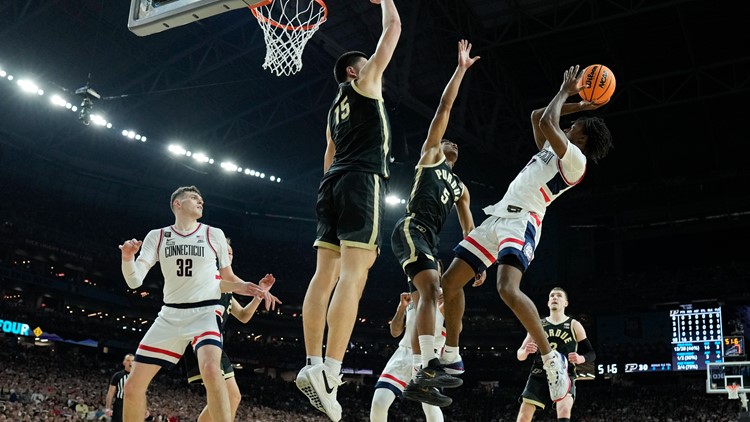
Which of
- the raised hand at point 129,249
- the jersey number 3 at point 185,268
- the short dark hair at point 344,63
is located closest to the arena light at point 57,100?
the jersey number 3 at point 185,268

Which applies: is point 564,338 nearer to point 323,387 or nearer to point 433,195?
point 433,195

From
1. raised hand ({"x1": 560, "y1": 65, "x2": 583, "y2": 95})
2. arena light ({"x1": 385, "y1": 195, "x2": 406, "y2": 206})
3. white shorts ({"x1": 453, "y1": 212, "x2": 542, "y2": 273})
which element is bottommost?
white shorts ({"x1": 453, "y1": 212, "x2": 542, "y2": 273})

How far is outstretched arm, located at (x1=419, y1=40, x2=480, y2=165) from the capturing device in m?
6.98

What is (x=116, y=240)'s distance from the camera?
37.6 m

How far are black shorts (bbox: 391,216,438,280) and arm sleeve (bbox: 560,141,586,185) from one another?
4.74 feet

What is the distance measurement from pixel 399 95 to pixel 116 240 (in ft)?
66.6

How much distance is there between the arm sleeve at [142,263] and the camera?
675cm

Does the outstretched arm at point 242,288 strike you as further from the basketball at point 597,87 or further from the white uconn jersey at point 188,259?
the basketball at point 597,87

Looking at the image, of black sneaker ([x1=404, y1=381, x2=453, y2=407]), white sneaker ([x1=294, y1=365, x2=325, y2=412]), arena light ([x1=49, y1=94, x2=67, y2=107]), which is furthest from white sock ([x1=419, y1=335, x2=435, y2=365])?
arena light ([x1=49, y1=94, x2=67, y2=107])

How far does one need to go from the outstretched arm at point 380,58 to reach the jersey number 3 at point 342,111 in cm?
18

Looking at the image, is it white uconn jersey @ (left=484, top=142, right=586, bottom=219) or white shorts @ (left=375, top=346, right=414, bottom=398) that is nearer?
white uconn jersey @ (left=484, top=142, right=586, bottom=219)

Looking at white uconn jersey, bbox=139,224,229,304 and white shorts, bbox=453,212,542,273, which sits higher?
white shorts, bbox=453,212,542,273

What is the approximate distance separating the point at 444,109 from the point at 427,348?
244 cm

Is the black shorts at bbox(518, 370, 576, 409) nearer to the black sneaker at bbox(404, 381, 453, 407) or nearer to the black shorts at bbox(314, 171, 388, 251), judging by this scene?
the black sneaker at bbox(404, 381, 453, 407)
